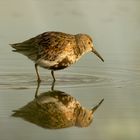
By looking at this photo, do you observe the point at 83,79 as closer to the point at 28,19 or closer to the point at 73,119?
the point at 73,119

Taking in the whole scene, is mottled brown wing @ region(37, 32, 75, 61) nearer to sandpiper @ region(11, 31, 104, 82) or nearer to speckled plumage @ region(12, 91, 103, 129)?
sandpiper @ region(11, 31, 104, 82)

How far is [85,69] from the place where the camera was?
12969 mm

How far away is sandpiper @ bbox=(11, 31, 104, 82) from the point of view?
12594 mm

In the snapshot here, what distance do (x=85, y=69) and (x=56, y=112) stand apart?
11.2 ft

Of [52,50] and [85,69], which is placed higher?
[52,50]

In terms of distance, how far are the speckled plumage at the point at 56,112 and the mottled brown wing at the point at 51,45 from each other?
2029mm

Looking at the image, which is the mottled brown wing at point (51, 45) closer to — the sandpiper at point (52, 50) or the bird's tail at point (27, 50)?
the sandpiper at point (52, 50)

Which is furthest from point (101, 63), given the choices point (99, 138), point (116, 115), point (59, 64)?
point (99, 138)

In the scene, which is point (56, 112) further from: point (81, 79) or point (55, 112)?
point (81, 79)

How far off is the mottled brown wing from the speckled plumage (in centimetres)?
203

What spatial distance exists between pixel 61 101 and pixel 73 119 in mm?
1020

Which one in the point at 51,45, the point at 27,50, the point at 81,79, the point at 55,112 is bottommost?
the point at 81,79

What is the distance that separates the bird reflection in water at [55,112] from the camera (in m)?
9.11

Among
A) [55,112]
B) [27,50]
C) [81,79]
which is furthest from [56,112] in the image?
[27,50]
